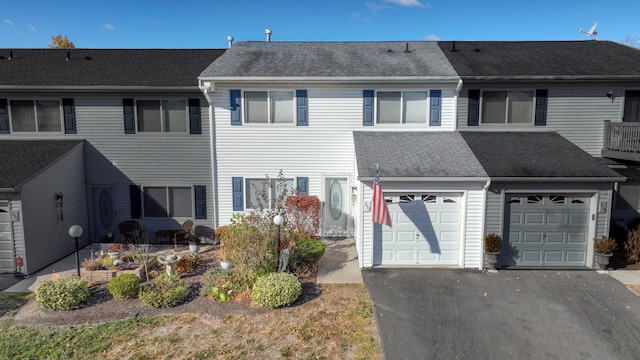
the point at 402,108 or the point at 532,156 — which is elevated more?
the point at 402,108

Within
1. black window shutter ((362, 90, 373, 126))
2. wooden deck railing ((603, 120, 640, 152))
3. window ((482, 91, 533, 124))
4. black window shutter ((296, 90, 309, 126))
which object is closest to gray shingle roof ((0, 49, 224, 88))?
black window shutter ((296, 90, 309, 126))

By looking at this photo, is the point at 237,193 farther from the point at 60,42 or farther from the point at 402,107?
the point at 60,42

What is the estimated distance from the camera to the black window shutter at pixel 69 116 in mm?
13562

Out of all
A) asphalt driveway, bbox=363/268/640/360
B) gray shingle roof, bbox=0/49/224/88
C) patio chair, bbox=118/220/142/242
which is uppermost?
gray shingle roof, bbox=0/49/224/88

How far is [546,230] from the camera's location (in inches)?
437

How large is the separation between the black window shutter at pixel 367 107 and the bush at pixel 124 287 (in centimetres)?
882

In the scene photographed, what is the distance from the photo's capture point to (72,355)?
7.02 metres

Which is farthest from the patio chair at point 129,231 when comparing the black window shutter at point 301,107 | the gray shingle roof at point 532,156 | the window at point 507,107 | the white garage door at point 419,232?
the window at point 507,107

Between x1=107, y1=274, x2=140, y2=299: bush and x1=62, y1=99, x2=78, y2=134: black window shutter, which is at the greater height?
x1=62, y1=99, x2=78, y2=134: black window shutter

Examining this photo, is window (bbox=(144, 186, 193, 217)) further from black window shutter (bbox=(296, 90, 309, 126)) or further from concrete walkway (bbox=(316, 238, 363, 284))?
concrete walkway (bbox=(316, 238, 363, 284))

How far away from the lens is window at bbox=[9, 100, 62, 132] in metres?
13.5

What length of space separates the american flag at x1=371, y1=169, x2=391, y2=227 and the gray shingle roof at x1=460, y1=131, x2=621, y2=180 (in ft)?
10.5

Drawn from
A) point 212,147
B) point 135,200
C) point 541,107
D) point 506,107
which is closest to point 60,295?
point 135,200

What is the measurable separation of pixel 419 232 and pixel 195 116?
8762 mm
